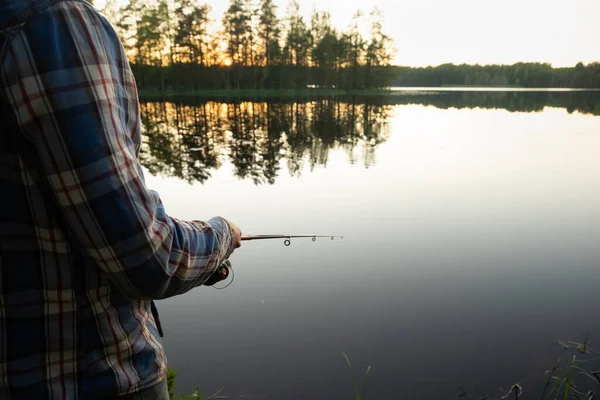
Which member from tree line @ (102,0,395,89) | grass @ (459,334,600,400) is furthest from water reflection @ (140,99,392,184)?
tree line @ (102,0,395,89)

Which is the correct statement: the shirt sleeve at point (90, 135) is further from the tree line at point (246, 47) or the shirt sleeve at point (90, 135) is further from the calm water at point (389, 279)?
the tree line at point (246, 47)

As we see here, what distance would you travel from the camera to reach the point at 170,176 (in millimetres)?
12328

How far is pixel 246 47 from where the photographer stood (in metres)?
69.8

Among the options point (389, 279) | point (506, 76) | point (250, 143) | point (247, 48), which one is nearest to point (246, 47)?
point (247, 48)

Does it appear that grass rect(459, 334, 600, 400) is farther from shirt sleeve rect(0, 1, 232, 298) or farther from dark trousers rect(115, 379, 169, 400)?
shirt sleeve rect(0, 1, 232, 298)

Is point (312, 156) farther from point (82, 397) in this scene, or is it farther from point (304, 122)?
point (82, 397)

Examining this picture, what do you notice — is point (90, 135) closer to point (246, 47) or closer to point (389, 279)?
point (389, 279)

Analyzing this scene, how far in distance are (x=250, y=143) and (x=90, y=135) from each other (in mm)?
17647

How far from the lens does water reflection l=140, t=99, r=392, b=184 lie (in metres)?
13.6

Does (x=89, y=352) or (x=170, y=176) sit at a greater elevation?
(x=89, y=352)

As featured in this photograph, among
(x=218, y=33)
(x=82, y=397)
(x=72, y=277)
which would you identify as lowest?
(x=82, y=397)

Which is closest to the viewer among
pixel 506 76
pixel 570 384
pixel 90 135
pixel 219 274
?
pixel 90 135

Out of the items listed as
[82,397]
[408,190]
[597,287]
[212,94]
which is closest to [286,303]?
[597,287]

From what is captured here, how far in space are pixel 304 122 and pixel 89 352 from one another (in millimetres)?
26292
